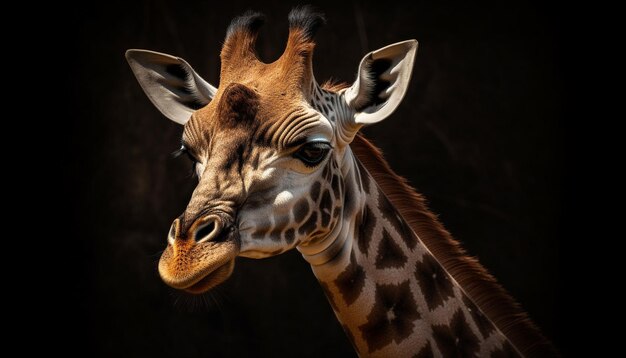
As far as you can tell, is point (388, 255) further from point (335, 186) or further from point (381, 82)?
point (381, 82)

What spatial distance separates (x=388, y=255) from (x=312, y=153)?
52 cm

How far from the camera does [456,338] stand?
295cm

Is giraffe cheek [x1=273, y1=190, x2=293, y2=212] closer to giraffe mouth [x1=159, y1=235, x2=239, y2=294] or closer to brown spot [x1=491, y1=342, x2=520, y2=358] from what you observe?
giraffe mouth [x1=159, y1=235, x2=239, y2=294]

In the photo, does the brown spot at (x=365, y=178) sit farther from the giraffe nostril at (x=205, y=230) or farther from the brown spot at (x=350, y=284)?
the giraffe nostril at (x=205, y=230)

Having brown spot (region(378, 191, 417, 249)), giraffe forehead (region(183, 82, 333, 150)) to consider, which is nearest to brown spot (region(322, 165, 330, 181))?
giraffe forehead (region(183, 82, 333, 150))

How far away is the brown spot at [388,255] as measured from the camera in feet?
9.59

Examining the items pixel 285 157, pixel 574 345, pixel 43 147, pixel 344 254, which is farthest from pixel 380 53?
pixel 43 147

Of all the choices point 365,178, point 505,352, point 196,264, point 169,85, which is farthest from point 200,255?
point 505,352

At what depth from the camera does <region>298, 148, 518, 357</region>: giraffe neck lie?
2850 mm

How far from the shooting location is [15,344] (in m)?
5.17

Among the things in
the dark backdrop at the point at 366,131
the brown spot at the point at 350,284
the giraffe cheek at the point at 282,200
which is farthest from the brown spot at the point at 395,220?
the dark backdrop at the point at 366,131

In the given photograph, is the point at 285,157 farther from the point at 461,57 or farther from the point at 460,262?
the point at 461,57

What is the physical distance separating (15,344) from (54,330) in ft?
0.84

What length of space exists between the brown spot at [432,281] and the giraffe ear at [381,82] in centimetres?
59
